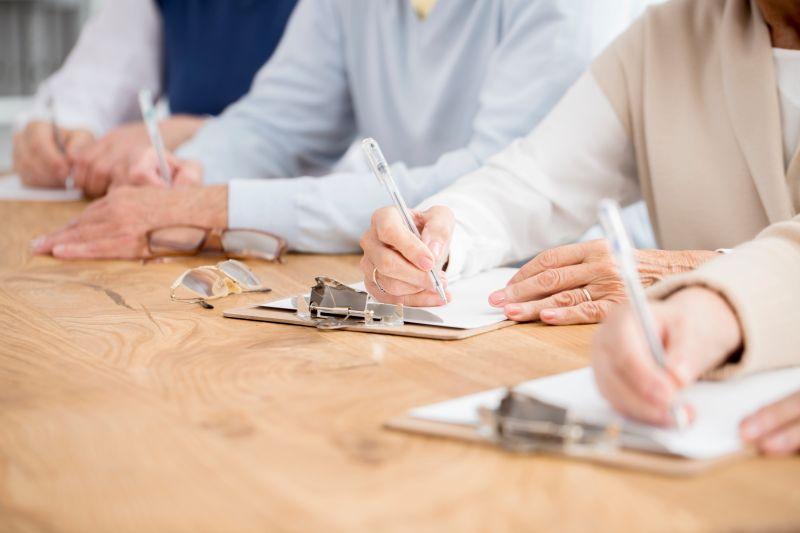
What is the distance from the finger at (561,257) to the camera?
1.13 metres

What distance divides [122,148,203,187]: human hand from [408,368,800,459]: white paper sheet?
1171mm

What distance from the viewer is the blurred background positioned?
15.9 feet

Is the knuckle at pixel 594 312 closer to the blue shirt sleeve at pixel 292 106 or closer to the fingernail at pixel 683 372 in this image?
the fingernail at pixel 683 372

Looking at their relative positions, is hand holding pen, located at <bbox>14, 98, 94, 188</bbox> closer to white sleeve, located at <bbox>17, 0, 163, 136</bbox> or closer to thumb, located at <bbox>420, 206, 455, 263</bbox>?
white sleeve, located at <bbox>17, 0, 163, 136</bbox>

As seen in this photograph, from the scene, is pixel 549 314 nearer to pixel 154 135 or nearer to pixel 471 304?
pixel 471 304

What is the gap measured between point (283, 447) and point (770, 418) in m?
0.33

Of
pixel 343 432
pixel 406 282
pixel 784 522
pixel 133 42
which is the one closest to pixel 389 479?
pixel 343 432

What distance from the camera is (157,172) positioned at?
192 centimetres

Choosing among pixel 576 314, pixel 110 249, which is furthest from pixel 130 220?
pixel 576 314

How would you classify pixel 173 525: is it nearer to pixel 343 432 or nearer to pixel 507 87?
pixel 343 432

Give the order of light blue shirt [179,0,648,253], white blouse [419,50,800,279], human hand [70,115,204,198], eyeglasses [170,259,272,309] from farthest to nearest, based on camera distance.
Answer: human hand [70,115,204,198] < light blue shirt [179,0,648,253] < white blouse [419,50,800,279] < eyeglasses [170,259,272,309]

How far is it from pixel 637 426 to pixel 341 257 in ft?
3.00

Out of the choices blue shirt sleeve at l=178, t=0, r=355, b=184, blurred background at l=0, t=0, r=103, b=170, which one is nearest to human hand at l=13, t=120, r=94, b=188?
blue shirt sleeve at l=178, t=0, r=355, b=184

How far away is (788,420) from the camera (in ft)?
2.30
